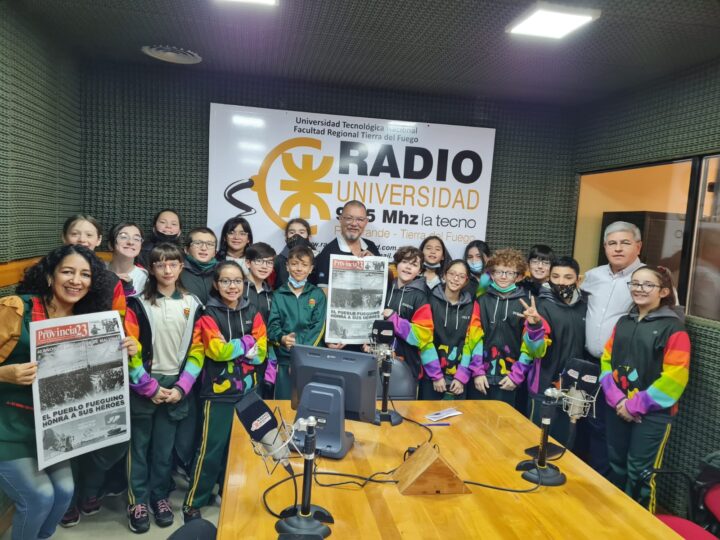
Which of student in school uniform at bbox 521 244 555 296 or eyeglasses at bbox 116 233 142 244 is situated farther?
student in school uniform at bbox 521 244 555 296

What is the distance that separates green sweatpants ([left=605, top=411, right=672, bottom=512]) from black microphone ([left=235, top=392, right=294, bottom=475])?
2153 millimetres

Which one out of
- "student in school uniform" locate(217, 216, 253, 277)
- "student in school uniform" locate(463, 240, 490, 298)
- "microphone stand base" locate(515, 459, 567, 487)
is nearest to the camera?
"microphone stand base" locate(515, 459, 567, 487)

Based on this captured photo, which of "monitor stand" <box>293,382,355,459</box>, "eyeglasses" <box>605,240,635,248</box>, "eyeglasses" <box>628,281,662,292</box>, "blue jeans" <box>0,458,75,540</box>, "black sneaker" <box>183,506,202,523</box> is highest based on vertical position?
"eyeglasses" <box>605,240,635,248</box>

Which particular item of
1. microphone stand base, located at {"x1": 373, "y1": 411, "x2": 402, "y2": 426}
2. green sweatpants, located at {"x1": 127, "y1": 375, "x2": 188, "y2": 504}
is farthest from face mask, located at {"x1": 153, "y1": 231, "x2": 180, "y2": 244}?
microphone stand base, located at {"x1": 373, "y1": 411, "x2": 402, "y2": 426}

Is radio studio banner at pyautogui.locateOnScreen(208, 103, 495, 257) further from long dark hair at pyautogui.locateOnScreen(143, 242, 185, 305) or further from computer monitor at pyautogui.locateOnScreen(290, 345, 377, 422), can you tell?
computer monitor at pyautogui.locateOnScreen(290, 345, 377, 422)

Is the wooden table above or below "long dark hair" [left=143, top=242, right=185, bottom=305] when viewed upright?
below

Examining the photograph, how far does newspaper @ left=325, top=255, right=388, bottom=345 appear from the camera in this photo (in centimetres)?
324

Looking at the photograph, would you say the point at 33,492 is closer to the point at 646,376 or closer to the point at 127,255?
the point at 127,255

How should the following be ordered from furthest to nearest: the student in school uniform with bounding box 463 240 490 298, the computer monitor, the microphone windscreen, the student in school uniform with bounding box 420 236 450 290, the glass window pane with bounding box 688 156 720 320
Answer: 1. the student in school uniform with bounding box 463 240 490 298
2. the student in school uniform with bounding box 420 236 450 290
3. the glass window pane with bounding box 688 156 720 320
4. the computer monitor
5. the microphone windscreen

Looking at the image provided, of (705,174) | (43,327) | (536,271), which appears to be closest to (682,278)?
(705,174)

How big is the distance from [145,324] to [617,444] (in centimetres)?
291

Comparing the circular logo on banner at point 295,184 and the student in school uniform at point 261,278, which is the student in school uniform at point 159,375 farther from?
the circular logo on banner at point 295,184

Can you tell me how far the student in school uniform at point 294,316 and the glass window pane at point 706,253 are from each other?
8.89 feet

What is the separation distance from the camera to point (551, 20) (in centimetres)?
282
